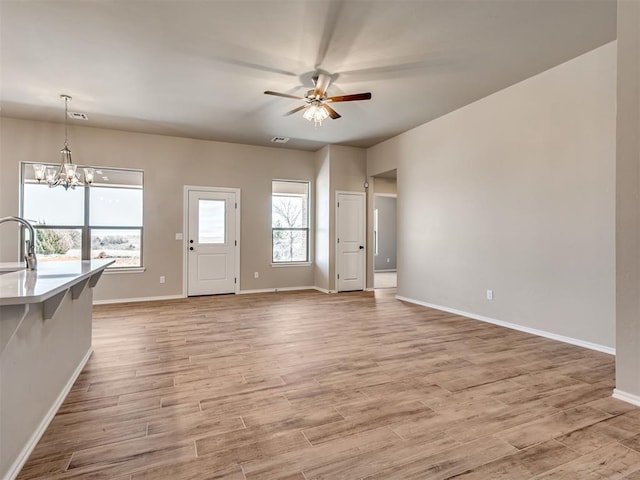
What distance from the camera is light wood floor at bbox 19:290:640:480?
168 cm

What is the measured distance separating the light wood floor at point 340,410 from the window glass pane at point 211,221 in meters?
2.77

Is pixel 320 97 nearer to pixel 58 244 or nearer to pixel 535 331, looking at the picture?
pixel 535 331

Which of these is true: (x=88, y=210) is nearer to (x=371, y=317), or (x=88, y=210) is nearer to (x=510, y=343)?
(x=371, y=317)

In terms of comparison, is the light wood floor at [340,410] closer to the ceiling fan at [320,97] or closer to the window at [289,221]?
the ceiling fan at [320,97]

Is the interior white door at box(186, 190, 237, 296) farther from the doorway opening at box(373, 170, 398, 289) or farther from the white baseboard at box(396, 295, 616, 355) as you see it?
the doorway opening at box(373, 170, 398, 289)

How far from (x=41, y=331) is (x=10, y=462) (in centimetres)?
67

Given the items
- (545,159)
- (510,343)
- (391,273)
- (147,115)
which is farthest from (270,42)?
(391,273)

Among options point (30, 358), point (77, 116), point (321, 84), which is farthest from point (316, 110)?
point (77, 116)

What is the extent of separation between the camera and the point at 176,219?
625cm

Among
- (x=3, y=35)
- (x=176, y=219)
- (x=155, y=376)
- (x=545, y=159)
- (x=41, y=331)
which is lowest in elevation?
(x=155, y=376)

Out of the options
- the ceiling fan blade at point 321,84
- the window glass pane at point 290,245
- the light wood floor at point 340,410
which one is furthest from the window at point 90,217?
the ceiling fan blade at point 321,84

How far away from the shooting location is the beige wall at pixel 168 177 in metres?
5.33

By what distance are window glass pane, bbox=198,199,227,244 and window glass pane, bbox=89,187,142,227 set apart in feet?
3.34

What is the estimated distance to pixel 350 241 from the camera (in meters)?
7.04
